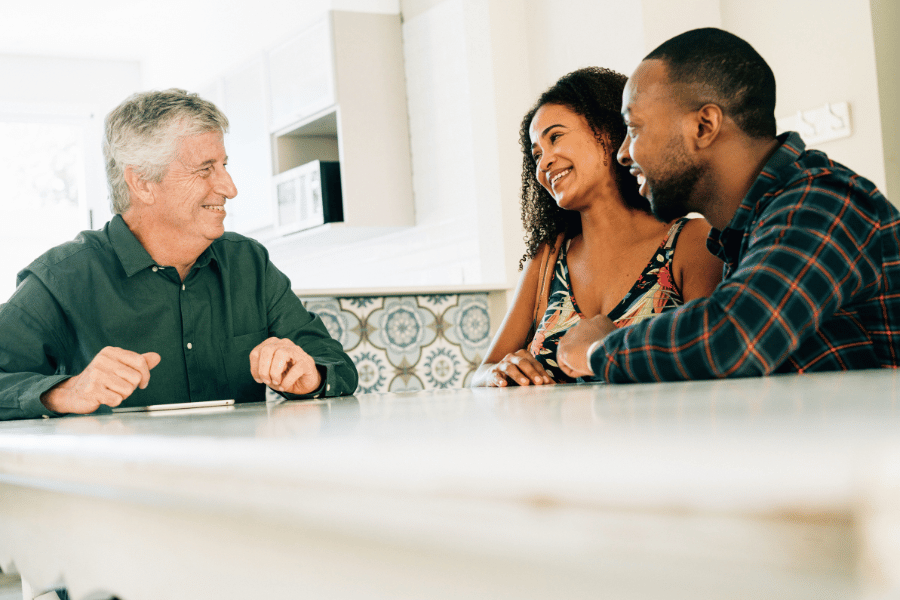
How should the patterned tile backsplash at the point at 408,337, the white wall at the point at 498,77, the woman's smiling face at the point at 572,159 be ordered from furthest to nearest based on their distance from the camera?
the white wall at the point at 498,77 → the patterned tile backsplash at the point at 408,337 → the woman's smiling face at the point at 572,159

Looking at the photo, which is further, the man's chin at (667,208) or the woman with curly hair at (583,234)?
the woman with curly hair at (583,234)

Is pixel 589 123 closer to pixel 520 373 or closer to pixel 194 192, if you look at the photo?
pixel 520 373

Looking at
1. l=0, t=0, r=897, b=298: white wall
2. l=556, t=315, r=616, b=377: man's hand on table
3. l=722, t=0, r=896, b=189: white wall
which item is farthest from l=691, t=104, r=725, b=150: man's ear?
l=722, t=0, r=896, b=189: white wall

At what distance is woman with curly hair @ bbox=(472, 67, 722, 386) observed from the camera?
1479 millimetres

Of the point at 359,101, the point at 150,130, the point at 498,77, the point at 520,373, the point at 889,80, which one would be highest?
the point at 359,101

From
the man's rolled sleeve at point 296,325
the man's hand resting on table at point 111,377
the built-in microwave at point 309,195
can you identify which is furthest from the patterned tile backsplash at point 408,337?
the built-in microwave at point 309,195

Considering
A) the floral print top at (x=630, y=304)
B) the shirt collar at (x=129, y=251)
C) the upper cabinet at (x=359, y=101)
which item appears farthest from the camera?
the upper cabinet at (x=359, y=101)

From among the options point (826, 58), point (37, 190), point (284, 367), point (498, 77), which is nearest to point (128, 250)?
point (284, 367)

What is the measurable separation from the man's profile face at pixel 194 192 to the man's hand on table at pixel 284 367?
0.40 metres

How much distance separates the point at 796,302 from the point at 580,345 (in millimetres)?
320

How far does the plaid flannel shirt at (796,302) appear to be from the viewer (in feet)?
2.84

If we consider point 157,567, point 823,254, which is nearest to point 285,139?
point 823,254

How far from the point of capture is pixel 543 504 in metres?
0.22

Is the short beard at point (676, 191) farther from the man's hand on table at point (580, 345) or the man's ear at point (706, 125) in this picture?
the man's hand on table at point (580, 345)
